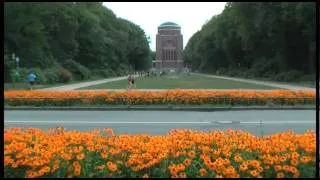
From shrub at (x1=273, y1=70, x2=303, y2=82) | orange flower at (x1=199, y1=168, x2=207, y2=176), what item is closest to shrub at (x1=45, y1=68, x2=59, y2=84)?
shrub at (x1=273, y1=70, x2=303, y2=82)

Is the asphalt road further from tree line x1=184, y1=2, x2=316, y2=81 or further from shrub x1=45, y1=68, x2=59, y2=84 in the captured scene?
shrub x1=45, y1=68, x2=59, y2=84

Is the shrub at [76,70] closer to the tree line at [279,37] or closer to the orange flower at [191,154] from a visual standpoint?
the tree line at [279,37]

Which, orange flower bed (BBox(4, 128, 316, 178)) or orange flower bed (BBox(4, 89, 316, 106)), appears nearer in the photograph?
orange flower bed (BBox(4, 128, 316, 178))

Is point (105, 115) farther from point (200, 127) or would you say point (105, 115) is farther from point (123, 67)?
point (123, 67)

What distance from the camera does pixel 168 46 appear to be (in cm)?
12612

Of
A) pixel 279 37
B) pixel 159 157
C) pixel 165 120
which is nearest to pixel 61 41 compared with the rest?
pixel 279 37

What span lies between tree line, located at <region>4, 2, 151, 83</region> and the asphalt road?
38.6 ft

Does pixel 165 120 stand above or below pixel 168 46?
below

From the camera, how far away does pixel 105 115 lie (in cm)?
1922

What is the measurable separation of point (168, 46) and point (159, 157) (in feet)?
399

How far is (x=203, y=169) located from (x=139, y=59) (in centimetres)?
12116

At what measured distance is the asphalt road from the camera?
1485 centimetres

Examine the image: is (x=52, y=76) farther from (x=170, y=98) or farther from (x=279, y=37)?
(x=170, y=98)

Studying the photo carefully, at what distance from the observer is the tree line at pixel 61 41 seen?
53281 millimetres
